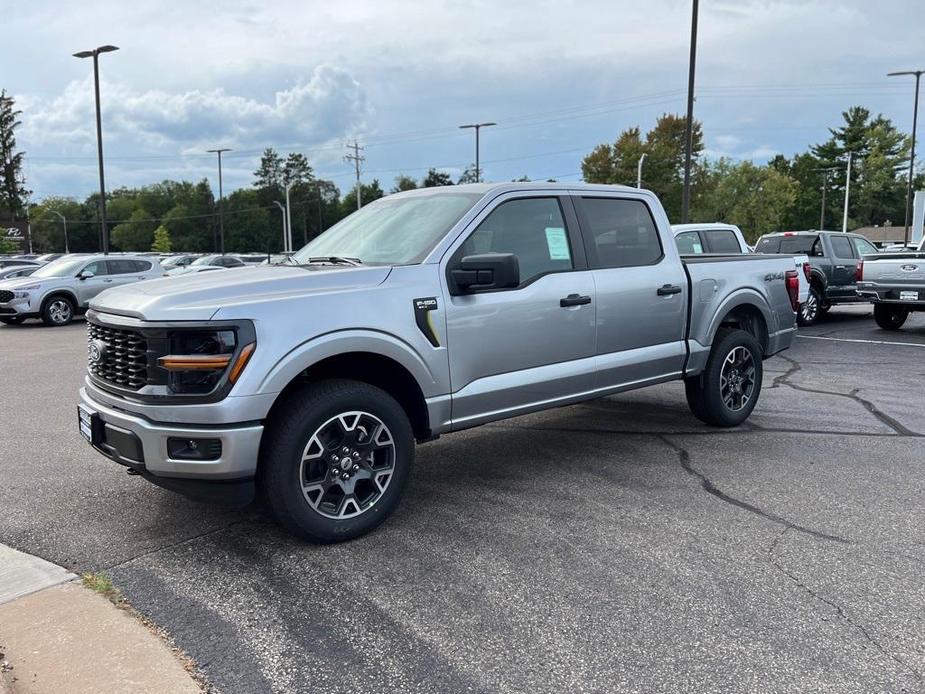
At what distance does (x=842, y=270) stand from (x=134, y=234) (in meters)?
128

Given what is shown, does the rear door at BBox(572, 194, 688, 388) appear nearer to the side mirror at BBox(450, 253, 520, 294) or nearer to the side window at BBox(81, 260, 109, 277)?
the side mirror at BBox(450, 253, 520, 294)

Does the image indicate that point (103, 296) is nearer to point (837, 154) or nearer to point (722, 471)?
point (722, 471)

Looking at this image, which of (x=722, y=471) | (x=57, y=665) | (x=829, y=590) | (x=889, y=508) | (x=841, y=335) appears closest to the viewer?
(x=57, y=665)

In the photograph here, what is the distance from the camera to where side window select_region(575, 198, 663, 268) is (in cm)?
532

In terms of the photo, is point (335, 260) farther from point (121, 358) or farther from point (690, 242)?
point (690, 242)

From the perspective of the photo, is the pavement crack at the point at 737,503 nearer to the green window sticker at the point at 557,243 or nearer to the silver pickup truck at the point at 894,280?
the green window sticker at the point at 557,243

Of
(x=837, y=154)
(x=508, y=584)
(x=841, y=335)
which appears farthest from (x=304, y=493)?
(x=837, y=154)

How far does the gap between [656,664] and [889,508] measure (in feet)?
8.15

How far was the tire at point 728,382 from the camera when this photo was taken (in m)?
6.24

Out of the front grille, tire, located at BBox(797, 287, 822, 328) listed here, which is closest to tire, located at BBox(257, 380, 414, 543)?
the front grille

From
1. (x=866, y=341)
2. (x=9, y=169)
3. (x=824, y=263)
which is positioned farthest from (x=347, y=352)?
(x=9, y=169)

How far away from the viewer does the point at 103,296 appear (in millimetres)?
4328

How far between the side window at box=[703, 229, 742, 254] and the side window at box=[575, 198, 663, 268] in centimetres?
764

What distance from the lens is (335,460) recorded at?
394cm
